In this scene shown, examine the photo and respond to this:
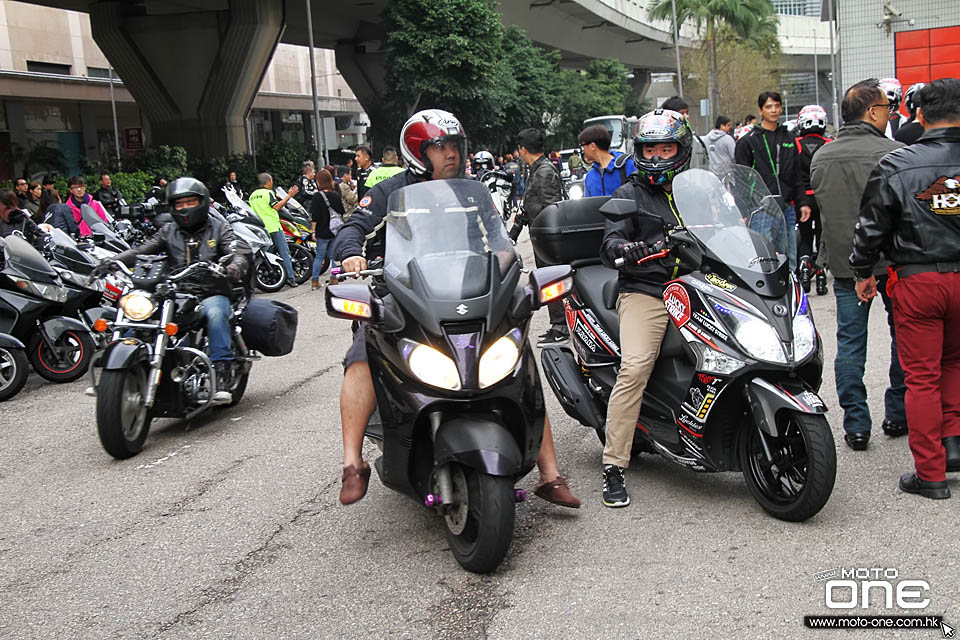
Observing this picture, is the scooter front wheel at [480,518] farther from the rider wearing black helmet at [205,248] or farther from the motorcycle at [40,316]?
the motorcycle at [40,316]

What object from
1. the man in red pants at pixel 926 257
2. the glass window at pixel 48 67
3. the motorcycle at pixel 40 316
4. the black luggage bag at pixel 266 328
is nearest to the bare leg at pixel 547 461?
the man in red pants at pixel 926 257

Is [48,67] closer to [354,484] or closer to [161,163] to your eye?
[161,163]

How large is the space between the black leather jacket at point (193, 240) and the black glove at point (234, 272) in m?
0.12

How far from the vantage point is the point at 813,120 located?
9953mm

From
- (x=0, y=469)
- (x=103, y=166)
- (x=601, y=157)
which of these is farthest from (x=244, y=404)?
(x=103, y=166)

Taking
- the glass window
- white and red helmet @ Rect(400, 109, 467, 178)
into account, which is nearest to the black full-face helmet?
white and red helmet @ Rect(400, 109, 467, 178)

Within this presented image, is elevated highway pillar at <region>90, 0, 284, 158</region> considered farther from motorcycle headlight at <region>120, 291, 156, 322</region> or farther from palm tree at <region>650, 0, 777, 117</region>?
palm tree at <region>650, 0, 777, 117</region>

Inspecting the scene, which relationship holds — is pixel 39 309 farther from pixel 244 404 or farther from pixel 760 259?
pixel 760 259

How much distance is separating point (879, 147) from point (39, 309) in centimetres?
711

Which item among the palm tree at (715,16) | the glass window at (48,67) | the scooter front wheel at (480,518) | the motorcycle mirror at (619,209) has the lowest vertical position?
the scooter front wheel at (480,518)

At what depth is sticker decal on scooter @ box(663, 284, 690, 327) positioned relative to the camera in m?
4.68

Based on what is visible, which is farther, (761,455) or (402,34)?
(402,34)

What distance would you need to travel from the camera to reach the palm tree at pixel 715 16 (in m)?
61.1

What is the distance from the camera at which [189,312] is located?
6988 millimetres
